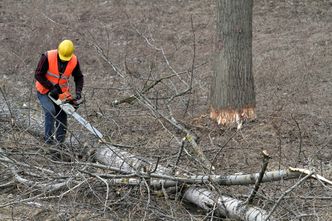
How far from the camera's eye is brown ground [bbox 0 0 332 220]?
18.6 feet

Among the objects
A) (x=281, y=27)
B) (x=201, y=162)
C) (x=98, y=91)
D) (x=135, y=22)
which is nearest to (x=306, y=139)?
(x=201, y=162)

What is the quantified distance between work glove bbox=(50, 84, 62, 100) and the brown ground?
0.44m

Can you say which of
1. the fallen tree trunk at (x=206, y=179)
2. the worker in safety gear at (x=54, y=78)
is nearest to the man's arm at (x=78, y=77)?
the worker in safety gear at (x=54, y=78)

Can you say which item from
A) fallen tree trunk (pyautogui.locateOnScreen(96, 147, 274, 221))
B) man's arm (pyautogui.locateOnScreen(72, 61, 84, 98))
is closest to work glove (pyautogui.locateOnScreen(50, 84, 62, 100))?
man's arm (pyautogui.locateOnScreen(72, 61, 84, 98))

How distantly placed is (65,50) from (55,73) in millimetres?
308

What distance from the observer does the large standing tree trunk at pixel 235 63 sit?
838 centimetres

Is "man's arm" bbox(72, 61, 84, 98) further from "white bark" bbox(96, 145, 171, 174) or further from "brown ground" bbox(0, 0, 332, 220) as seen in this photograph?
"white bark" bbox(96, 145, 171, 174)

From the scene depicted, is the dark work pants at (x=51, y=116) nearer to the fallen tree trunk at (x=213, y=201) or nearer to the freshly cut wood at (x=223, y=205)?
the fallen tree trunk at (x=213, y=201)

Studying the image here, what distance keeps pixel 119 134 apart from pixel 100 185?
2.08m

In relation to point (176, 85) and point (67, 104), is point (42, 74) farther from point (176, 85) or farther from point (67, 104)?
point (176, 85)

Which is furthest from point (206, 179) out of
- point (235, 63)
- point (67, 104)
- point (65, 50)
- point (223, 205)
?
point (235, 63)

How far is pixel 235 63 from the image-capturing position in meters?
8.40

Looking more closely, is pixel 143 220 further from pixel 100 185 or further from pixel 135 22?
pixel 135 22

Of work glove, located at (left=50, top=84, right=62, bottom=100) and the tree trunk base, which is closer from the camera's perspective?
work glove, located at (left=50, top=84, right=62, bottom=100)
